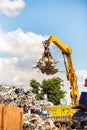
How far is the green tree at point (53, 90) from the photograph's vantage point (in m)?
72.8

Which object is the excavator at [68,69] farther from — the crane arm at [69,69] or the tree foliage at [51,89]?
the tree foliage at [51,89]

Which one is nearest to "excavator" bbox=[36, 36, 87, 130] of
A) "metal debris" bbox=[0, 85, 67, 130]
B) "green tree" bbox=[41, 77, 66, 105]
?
"metal debris" bbox=[0, 85, 67, 130]

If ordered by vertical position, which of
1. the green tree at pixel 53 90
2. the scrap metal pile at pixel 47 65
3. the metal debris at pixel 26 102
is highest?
the green tree at pixel 53 90

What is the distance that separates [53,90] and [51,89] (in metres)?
0.43

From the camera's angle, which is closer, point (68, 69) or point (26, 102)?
point (26, 102)

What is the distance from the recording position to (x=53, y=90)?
242 feet

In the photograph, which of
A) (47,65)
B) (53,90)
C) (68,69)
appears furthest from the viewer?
(53,90)

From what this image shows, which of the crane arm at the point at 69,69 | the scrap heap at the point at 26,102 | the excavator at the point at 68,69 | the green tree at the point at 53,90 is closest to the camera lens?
the excavator at the point at 68,69

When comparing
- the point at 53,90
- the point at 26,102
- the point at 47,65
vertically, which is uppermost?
the point at 53,90

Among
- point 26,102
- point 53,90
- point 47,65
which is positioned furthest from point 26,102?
point 53,90

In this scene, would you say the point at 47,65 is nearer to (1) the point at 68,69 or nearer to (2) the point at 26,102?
(2) the point at 26,102

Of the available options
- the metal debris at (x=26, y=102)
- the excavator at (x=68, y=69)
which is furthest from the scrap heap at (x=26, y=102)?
the excavator at (x=68, y=69)

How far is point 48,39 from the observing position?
3048 cm

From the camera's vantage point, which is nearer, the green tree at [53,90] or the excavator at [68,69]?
the excavator at [68,69]
